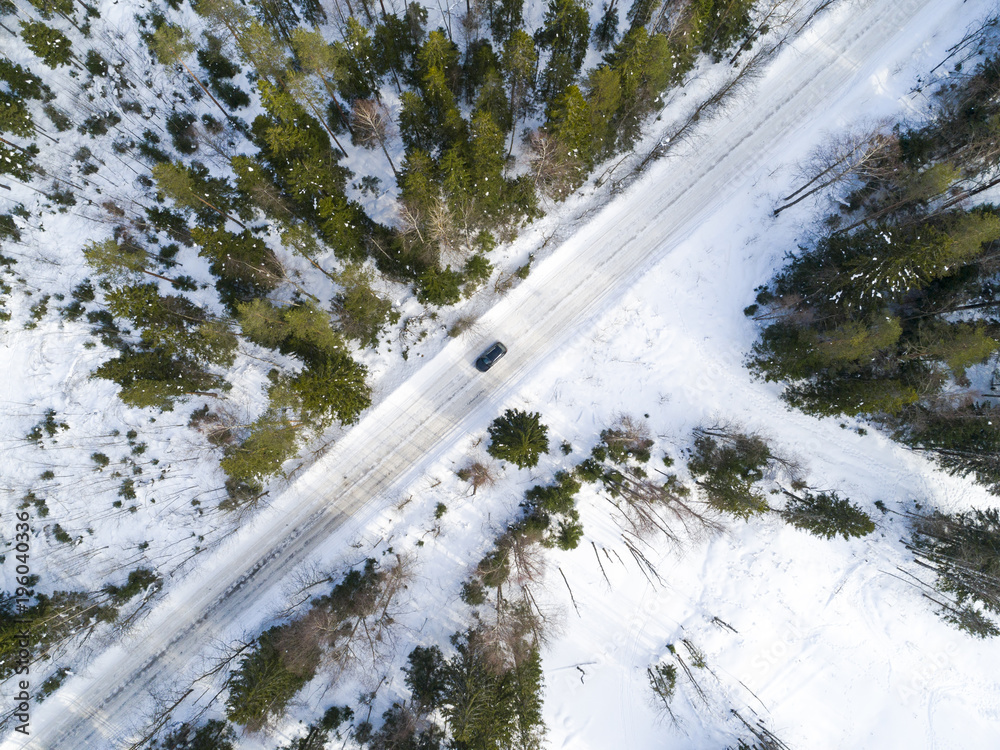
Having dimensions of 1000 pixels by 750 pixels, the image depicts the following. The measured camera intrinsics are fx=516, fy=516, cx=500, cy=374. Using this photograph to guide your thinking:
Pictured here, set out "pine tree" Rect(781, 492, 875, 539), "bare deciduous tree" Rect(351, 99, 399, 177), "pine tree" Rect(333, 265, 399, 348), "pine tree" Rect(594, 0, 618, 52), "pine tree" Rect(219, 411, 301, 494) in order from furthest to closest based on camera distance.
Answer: "pine tree" Rect(594, 0, 618, 52) → "bare deciduous tree" Rect(351, 99, 399, 177) → "pine tree" Rect(781, 492, 875, 539) → "pine tree" Rect(333, 265, 399, 348) → "pine tree" Rect(219, 411, 301, 494)

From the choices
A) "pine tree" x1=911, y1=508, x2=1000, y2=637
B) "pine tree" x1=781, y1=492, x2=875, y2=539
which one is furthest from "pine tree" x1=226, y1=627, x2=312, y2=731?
"pine tree" x1=911, y1=508, x2=1000, y2=637

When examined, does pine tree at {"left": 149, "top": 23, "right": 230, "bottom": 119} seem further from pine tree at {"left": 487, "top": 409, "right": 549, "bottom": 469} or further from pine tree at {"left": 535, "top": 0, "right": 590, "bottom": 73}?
pine tree at {"left": 487, "top": 409, "right": 549, "bottom": 469}

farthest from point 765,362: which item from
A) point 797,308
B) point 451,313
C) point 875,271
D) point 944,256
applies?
point 451,313

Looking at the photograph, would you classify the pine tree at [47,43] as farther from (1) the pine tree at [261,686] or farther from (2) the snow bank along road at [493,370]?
(1) the pine tree at [261,686]

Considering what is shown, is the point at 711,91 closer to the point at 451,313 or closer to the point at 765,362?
the point at 765,362
